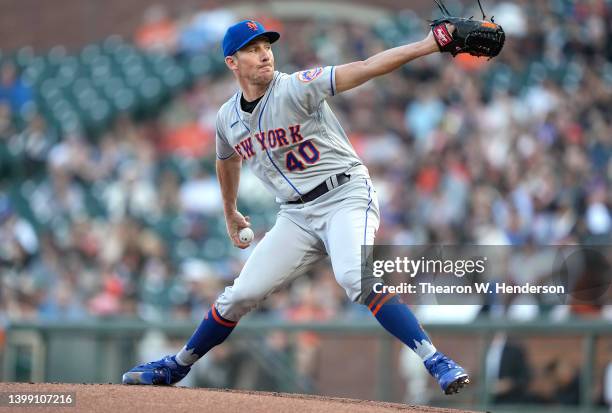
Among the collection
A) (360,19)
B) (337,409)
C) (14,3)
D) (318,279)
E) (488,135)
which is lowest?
(337,409)

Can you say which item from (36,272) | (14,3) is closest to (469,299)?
(36,272)

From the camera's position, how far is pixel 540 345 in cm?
720

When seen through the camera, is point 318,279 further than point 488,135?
No

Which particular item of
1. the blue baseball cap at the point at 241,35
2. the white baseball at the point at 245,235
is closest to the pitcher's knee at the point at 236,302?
the white baseball at the point at 245,235

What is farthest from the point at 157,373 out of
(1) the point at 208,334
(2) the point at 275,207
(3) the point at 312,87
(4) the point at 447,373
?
(2) the point at 275,207

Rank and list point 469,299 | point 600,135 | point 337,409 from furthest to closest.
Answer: point 600,135 → point 469,299 → point 337,409

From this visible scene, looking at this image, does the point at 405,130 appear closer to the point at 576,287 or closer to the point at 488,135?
the point at 488,135

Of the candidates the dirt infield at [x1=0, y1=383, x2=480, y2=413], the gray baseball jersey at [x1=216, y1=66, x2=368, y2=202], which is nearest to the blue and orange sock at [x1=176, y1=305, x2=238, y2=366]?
the dirt infield at [x1=0, y1=383, x2=480, y2=413]

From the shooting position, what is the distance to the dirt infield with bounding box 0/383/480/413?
441 cm

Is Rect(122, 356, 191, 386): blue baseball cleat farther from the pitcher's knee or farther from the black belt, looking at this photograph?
the black belt

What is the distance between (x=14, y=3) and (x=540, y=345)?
13.2 m

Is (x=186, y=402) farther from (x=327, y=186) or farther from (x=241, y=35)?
(x=241, y=35)

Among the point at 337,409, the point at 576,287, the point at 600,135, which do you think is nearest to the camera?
the point at 337,409

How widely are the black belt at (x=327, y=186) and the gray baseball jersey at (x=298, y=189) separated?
14 mm
